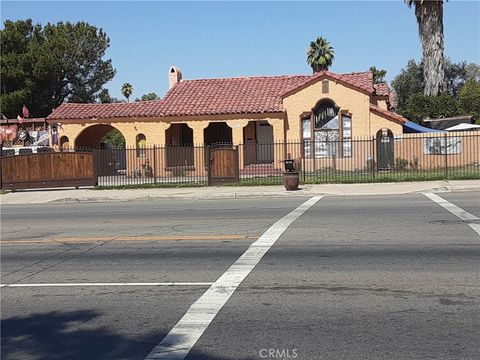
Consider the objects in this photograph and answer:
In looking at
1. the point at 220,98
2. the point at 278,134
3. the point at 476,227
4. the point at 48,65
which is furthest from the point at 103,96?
the point at 476,227

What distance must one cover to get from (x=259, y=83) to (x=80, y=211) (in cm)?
1796

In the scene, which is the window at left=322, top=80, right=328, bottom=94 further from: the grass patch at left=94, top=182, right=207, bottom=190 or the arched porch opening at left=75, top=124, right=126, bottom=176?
the arched porch opening at left=75, top=124, right=126, bottom=176

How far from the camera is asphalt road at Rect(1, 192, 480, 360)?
525 cm

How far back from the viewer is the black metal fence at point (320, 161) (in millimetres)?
25281

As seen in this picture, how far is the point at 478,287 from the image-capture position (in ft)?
22.3

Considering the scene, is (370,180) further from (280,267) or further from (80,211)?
(280,267)

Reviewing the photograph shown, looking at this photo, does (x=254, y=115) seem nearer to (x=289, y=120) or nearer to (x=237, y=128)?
(x=237, y=128)

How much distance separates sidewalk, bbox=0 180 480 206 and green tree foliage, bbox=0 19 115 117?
24.5m

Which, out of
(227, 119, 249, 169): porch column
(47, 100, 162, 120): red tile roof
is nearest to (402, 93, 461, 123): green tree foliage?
(227, 119, 249, 169): porch column

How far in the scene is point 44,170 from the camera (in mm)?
25312

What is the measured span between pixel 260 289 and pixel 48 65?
4334 centimetres

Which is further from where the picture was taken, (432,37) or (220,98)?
(432,37)

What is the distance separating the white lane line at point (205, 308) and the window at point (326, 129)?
18525 mm

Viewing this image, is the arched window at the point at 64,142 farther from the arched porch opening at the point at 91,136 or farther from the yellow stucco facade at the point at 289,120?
the yellow stucco facade at the point at 289,120
